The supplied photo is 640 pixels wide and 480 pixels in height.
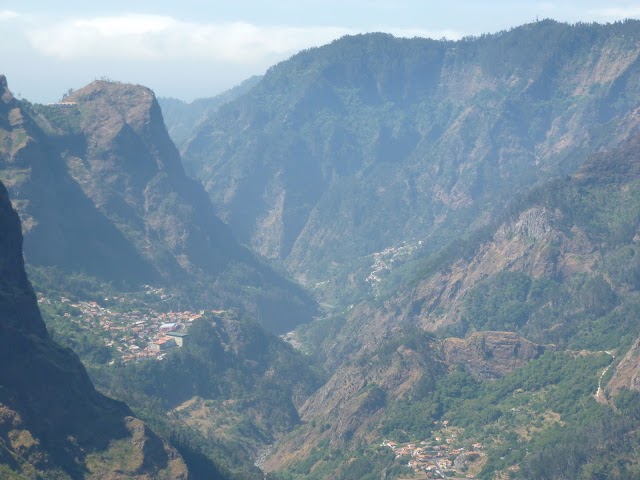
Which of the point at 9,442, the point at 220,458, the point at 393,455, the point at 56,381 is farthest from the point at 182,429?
the point at 9,442

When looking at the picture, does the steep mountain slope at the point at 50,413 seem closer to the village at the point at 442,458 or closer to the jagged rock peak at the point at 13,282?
the jagged rock peak at the point at 13,282

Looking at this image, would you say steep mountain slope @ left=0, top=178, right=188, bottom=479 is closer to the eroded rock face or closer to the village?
the village

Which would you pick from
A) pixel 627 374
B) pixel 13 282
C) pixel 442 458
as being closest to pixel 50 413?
pixel 13 282

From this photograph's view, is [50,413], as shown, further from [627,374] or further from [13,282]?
[627,374]

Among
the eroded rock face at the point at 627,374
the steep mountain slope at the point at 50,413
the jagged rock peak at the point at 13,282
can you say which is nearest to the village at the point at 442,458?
the eroded rock face at the point at 627,374

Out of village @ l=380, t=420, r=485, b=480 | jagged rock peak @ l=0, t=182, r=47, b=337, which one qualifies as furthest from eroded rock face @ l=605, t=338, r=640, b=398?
jagged rock peak @ l=0, t=182, r=47, b=337

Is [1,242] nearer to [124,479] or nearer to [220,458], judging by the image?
[124,479]

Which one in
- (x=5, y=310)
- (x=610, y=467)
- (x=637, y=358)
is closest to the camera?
(x=5, y=310)
